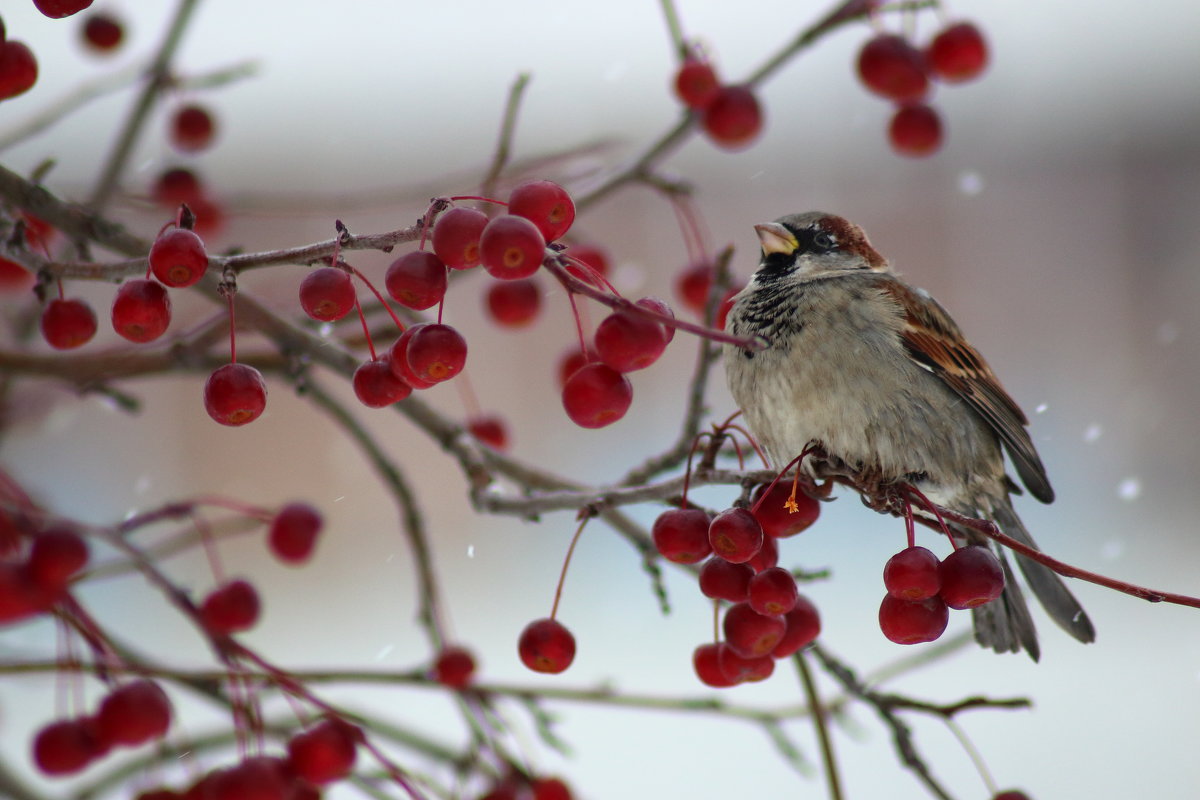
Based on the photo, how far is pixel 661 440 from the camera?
146 inches

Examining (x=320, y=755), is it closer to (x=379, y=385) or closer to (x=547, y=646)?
(x=547, y=646)

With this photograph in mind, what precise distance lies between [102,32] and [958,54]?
3.39 feet

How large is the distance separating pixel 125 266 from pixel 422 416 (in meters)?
0.39

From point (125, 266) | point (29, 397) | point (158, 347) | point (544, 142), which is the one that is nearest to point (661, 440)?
point (544, 142)

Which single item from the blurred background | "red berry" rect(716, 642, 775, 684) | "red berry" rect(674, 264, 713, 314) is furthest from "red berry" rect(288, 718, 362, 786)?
the blurred background

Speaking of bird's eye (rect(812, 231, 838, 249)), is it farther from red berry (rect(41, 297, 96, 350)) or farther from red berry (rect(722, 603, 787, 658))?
red berry (rect(41, 297, 96, 350))

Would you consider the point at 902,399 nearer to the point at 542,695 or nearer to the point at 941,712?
the point at 941,712

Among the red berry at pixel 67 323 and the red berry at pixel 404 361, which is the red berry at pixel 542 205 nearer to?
the red berry at pixel 404 361

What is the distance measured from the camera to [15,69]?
0.76 metres

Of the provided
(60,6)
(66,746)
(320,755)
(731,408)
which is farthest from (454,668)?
(731,408)

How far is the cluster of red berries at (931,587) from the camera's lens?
75 centimetres

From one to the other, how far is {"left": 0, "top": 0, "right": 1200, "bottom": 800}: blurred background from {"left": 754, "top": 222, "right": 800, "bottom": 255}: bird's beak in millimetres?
1335

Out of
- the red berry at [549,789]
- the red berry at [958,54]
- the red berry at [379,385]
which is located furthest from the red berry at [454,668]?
Answer: the red berry at [958,54]

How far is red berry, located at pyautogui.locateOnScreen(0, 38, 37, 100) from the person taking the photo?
0.75 metres
